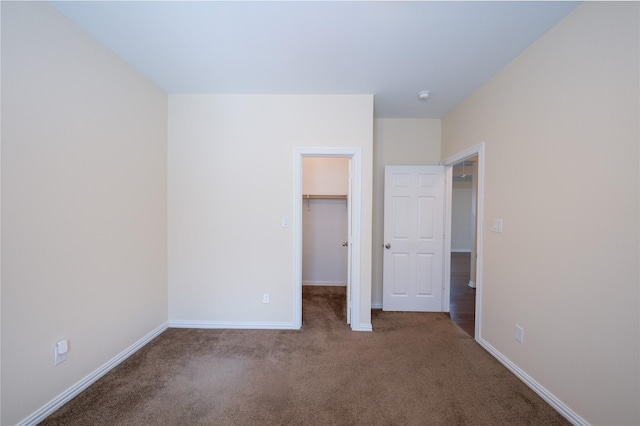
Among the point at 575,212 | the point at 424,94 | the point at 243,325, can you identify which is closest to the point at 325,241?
the point at 243,325

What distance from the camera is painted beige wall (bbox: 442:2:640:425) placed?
48.1 inches

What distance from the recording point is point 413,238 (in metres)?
3.12

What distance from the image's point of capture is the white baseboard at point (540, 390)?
56.9 inches

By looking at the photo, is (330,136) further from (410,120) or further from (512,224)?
(512,224)

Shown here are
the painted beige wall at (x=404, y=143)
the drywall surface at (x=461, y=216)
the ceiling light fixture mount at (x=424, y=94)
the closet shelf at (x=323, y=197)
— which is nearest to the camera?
the ceiling light fixture mount at (x=424, y=94)

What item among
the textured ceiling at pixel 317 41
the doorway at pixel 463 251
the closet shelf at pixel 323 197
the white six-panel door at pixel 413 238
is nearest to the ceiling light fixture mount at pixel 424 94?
the textured ceiling at pixel 317 41

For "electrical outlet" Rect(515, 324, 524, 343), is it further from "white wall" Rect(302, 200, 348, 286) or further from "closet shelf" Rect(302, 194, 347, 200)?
"closet shelf" Rect(302, 194, 347, 200)

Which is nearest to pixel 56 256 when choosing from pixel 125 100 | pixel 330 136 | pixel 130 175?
pixel 130 175

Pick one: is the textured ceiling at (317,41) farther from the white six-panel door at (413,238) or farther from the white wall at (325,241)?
the white wall at (325,241)

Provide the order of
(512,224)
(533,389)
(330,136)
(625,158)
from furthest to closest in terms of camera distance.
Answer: (330,136) < (512,224) < (533,389) < (625,158)

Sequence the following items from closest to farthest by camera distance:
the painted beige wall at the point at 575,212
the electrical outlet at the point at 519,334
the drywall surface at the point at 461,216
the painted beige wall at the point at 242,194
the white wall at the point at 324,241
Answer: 1. the painted beige wall at the point at 575,212
2. the electrical outlet at the point at 519,334
3. the painted beige wall at the point at 242,194
4. the white wall at the point at 324,241
5. the drywall surface at the point at 461,216

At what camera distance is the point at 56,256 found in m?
1.52

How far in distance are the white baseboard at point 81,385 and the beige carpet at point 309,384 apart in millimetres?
49

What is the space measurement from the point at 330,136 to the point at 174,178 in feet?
6.14
